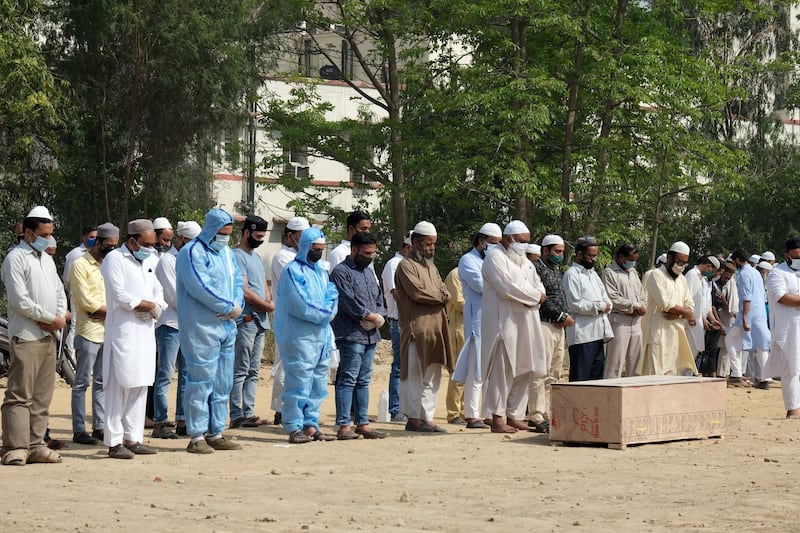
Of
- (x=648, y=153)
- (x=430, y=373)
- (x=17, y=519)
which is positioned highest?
(x=648, y=153)

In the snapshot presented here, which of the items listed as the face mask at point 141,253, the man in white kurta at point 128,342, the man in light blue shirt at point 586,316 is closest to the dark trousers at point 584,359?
the man in light blue shirt at point 586,316

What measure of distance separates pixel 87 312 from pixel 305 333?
6.27ft

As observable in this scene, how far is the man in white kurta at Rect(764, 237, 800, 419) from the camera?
15055 mm

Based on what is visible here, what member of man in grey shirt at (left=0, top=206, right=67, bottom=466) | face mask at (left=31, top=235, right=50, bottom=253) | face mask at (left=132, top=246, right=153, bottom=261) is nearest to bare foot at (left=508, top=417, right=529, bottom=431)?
face mask at (left=132, top=246, right=153, bottom=261)

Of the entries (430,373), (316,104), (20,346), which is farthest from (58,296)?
(316,104)

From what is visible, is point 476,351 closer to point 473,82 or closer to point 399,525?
point 399,525

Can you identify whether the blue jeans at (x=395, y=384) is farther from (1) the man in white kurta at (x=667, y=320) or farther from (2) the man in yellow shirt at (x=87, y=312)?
(2) the man in yellow shirt at (x=87, y=312)

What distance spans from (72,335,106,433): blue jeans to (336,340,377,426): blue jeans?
7.00 ft

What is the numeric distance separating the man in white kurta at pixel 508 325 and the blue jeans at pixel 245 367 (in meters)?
2.24

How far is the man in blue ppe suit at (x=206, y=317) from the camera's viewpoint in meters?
11.4

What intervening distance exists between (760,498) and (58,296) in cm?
550

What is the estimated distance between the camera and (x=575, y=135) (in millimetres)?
28750

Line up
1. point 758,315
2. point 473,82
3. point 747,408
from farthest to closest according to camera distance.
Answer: point 473,82 → point 758,315 → point 747,408

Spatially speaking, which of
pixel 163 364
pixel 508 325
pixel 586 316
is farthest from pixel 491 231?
pixel 163 364
